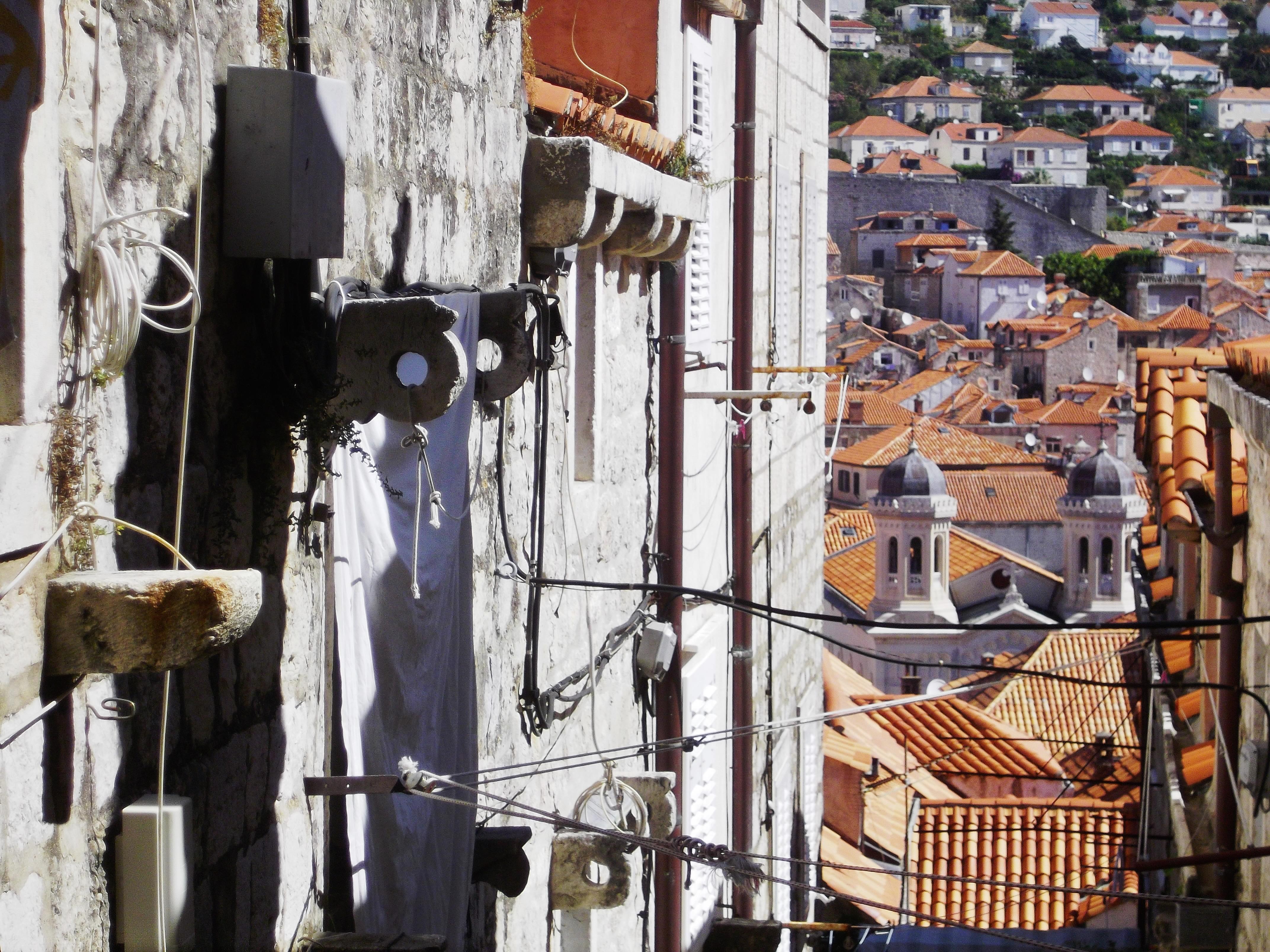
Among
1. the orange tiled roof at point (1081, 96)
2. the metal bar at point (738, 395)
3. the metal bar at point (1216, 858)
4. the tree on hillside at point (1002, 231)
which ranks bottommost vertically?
the metal bar at point (1216, 858)

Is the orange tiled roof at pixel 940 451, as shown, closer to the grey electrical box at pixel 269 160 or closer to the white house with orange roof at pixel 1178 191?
the grey electrical box at pixel 269 160

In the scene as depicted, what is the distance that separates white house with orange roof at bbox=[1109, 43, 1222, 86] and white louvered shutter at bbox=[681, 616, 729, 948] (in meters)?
138

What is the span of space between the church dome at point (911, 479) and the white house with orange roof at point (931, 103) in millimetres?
80501

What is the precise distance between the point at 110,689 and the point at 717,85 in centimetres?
797

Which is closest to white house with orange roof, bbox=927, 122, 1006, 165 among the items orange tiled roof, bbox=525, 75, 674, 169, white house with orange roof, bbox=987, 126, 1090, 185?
white house with orange roof, bbox=987, 126, 1090, 185

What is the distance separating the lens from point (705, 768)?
31.7 feet

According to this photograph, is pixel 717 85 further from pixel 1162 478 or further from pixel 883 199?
pixel 883 199

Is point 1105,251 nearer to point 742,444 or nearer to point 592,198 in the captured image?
point 742,444

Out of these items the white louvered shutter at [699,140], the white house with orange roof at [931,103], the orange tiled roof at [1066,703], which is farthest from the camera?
the white house with orange roof at [931,103]

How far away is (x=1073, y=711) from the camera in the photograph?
29688 mm

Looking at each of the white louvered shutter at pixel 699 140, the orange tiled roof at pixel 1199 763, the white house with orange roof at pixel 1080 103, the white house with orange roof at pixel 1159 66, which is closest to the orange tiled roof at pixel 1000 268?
the white house with orange roof at pixel 1080 103

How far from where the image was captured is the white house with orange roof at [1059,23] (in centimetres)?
14388

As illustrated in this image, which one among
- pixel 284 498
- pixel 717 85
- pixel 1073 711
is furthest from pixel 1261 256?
pixel 284 498

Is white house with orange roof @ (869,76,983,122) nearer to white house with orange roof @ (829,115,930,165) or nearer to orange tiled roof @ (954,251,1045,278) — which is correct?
white house with orange roof @ (829,115,930,165)
